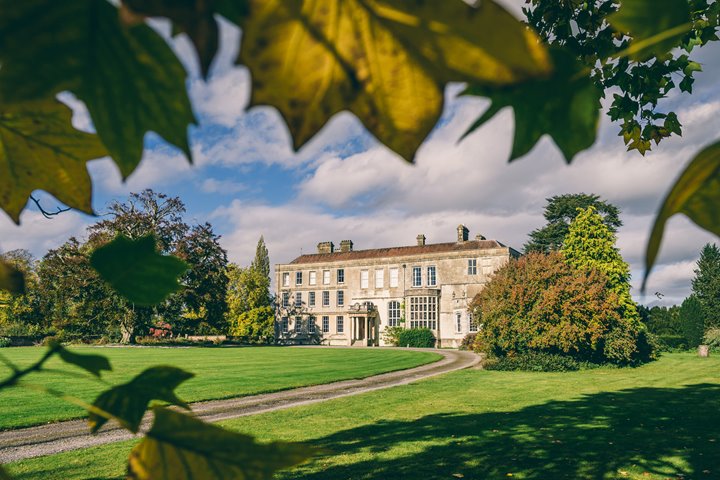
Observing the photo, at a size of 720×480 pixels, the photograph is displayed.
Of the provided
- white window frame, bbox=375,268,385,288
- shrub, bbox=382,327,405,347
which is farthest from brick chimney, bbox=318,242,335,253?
shrub, bbox=382,327,405,347

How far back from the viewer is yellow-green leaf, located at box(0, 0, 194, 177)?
0.25 metres

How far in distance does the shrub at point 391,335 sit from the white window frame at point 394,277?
316cm

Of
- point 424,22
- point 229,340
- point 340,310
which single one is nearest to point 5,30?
point 424,22

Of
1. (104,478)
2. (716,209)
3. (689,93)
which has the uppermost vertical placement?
(689,93)

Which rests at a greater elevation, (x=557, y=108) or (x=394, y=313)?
(x=394, y=313)

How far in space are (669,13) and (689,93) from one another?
5.43m

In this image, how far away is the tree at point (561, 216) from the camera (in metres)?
38.1

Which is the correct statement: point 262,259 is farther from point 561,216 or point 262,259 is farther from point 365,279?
point 561,216

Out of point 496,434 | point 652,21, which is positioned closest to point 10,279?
point 652,21

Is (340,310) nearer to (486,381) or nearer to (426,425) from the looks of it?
(486,381)

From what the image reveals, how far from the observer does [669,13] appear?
29 centimetres

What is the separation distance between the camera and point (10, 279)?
320 millimetres

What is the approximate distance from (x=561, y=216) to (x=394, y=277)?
13222 mm

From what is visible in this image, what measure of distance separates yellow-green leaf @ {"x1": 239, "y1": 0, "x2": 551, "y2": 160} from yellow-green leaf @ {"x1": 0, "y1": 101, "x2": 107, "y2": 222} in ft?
1.01
